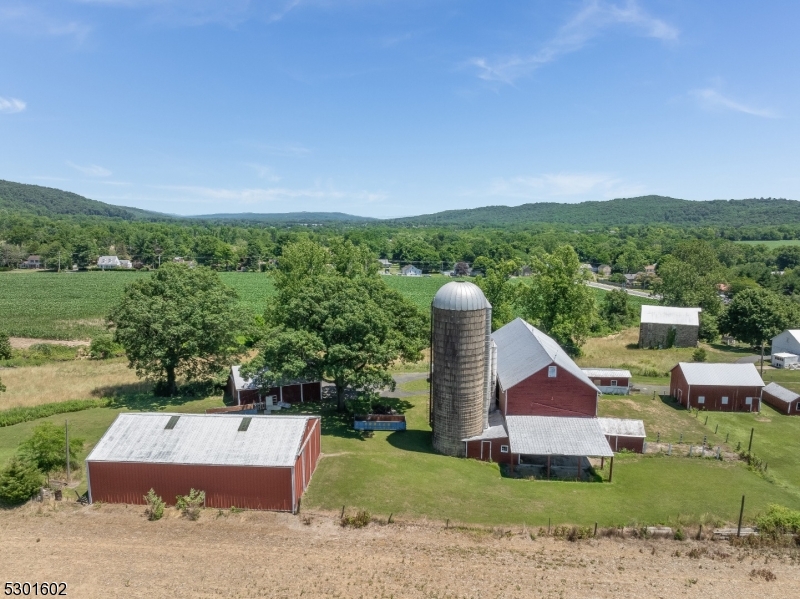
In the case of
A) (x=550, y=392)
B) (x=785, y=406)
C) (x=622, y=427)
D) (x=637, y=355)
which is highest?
(x=550, y=392)

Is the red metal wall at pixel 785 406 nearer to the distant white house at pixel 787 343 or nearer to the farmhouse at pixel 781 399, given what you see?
the farmhouse at pixel 781 399

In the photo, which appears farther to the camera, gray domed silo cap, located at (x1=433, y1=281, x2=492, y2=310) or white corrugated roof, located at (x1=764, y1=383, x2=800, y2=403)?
white corrugated roof, located at (x1=764, y1=383, x2=800, y2=403)

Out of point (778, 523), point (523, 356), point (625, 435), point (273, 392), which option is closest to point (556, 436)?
point (625, 435)

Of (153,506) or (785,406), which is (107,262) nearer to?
(153,506)

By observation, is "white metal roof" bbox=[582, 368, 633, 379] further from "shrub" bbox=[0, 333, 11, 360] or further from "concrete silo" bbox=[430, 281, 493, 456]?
"shrub" bbox=[0, 333, 11, 360]

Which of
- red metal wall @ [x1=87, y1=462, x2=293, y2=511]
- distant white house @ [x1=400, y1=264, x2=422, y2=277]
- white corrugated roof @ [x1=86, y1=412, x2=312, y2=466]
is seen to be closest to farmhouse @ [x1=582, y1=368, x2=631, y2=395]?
white corrugated roof @ [x1=86, y1=412, x2=312, y2=466]

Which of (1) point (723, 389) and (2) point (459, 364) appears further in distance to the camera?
→ (1) point (723, 389)

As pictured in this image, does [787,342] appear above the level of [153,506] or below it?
above
